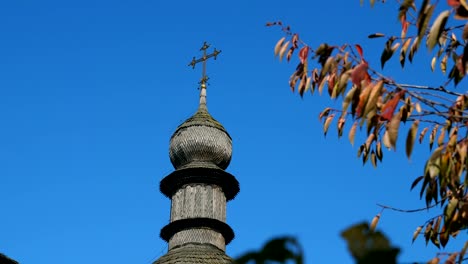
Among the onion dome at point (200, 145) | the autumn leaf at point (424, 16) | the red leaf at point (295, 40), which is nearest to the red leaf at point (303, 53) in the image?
the red leaf at point (295, 40)

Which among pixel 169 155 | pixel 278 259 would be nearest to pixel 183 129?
pixel 169 155

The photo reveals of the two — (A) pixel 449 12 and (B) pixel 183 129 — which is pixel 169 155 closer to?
(B) pixel 183 129

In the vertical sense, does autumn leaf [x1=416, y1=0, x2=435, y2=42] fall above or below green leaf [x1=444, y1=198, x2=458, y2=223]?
above

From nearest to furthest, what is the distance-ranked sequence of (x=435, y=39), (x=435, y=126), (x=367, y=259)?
(x=367, y=259), (x=435, y=39), (x=435, y=126)

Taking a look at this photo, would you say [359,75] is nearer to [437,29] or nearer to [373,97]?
[373,97]

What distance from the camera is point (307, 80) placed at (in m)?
6.13

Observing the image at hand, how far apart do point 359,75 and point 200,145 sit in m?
20.0

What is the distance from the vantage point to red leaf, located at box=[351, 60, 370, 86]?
5043mm

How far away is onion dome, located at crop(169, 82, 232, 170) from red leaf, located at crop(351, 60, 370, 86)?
63.5ft

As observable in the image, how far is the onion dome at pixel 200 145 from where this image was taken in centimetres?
2494

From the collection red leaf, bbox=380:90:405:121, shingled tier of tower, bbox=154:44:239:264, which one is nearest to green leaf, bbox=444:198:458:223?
red leaf, bbox=380:90:405:121

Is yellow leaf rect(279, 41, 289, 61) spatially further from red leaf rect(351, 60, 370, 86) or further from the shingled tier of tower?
the shingled tier of tower

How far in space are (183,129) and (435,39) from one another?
2141 cm

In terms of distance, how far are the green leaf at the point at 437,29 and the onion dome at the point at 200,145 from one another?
20.2m
